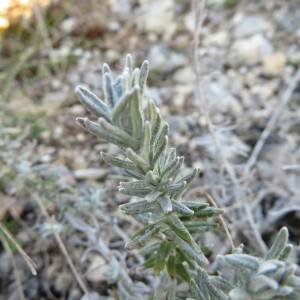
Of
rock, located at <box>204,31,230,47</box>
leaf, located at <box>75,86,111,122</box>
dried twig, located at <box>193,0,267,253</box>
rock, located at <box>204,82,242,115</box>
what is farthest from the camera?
rock, located at <box>204,31,230,47</box>

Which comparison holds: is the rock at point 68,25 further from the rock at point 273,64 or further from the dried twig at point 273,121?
the dried twig at point 273,121

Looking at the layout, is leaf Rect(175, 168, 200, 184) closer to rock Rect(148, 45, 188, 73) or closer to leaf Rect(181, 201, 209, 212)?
leaf Rect(181, 201, 209, 212)

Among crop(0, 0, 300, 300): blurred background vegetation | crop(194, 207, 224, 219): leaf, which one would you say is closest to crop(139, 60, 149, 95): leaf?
crop(194, 207, 224, 219): leaf

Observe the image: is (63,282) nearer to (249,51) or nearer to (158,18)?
(249,51)

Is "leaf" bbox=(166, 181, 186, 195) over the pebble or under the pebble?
over

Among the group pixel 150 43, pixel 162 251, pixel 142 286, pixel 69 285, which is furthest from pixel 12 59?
pixel 162 251

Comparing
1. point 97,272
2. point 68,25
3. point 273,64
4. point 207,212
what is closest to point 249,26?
point 273,64

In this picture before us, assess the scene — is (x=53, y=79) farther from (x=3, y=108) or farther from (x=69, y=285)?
(x=69, y=285)

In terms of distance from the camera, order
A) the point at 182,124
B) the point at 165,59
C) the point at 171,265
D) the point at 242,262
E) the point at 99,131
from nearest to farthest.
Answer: the point at 242,262 → the point at 99,131 → the point at 171,265 → the point at 182,124 → the point at 165,59

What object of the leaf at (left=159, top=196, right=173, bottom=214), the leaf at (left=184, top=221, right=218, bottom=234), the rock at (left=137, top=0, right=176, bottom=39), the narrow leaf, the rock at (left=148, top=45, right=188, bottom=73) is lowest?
the narrow leaf
